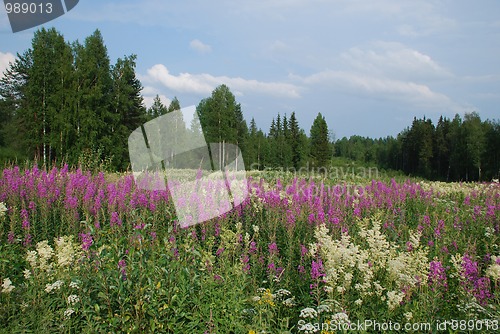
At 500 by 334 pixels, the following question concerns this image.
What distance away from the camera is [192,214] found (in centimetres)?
619

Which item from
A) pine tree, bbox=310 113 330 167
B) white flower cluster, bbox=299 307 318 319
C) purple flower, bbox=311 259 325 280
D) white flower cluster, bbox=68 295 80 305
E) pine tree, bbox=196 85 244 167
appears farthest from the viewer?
pine tree, bbox=310 113 330 167

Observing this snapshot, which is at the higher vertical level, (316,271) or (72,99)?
(72,99)

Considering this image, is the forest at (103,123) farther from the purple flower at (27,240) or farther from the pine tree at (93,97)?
the purple flower at (27,240)

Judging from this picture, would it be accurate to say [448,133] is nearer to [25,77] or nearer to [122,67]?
[122,67]

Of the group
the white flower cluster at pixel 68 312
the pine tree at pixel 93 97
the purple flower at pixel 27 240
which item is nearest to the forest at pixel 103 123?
the pine tree at pixel 93 97

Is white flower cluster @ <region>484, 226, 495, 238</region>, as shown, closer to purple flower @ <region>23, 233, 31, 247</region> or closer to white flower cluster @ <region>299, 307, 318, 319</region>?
white flower cluster @ <region>299, 307, 318, 319</region>

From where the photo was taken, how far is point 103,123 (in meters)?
31.3

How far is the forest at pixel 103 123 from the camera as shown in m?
30.1

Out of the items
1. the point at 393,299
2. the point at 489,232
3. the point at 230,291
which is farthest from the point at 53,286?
the point at 489,232

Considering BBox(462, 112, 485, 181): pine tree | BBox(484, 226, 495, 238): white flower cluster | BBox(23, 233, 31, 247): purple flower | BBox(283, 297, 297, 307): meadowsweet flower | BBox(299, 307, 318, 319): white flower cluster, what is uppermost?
BBox(462, 112, 485, 181): pine tree

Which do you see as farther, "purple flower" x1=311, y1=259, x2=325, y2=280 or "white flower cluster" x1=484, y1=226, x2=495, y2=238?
"white flower cluster" x1=484, y1=226, x2=495, y2=238

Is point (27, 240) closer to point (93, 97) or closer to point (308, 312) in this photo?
point (308, 312)

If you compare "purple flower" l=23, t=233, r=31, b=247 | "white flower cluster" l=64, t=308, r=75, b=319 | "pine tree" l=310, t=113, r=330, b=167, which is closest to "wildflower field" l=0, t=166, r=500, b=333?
"white flower cluster" l=64, t=308, r=75, b=319

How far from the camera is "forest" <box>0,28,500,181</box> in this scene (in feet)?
98.8
